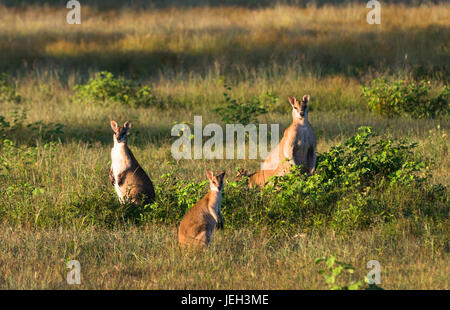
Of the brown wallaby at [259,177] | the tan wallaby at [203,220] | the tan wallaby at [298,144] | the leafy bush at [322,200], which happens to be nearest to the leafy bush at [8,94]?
the leafy bush at [322,200]

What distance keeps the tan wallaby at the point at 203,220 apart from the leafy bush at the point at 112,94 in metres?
8.78

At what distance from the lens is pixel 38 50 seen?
2247cm

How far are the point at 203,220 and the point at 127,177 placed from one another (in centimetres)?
179

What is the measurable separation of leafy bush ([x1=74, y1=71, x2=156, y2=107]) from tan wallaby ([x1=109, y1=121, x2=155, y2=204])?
7069 mm

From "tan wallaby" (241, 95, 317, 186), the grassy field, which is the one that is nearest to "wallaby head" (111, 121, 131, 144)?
the grassy field

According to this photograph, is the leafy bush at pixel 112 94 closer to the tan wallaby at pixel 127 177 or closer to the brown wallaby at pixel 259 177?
the brown wallaby at pixel 259 177

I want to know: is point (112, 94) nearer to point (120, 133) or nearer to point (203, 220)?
point (120, 133)

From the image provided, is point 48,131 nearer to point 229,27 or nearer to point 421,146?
point 421,146

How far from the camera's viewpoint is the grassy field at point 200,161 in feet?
21.1

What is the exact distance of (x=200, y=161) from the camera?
1071 cm

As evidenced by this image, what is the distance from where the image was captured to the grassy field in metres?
6.43
